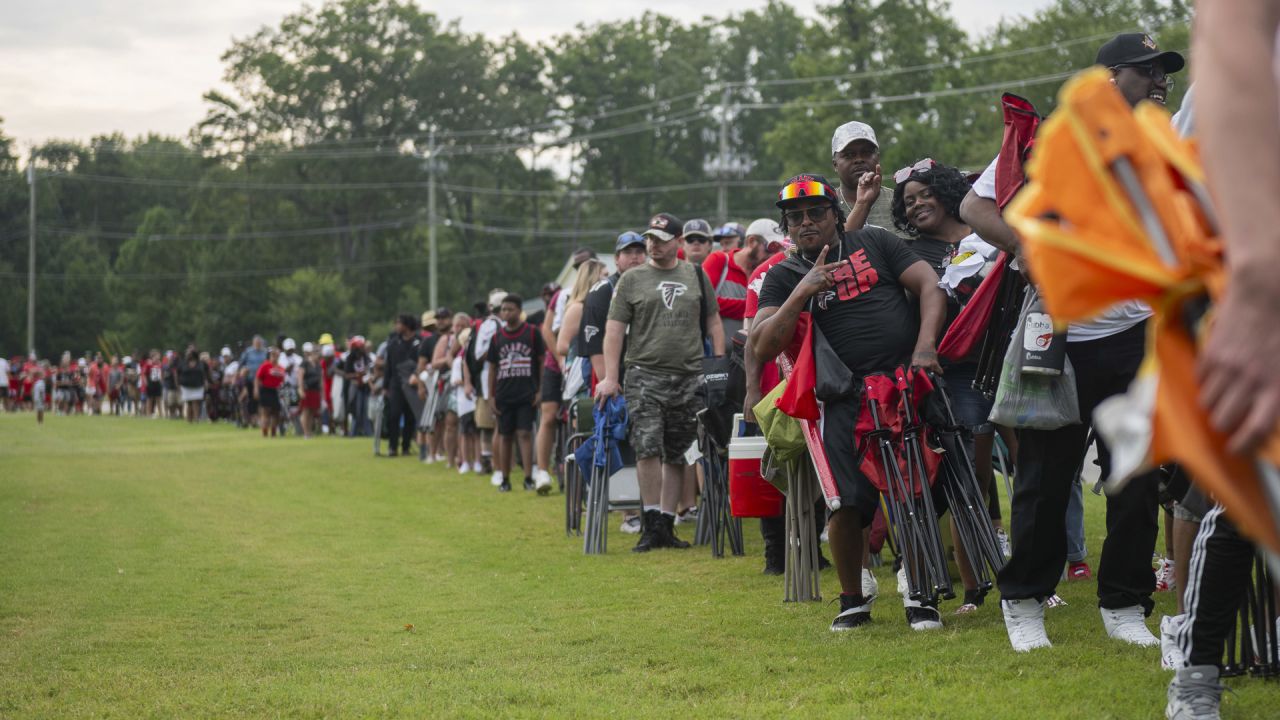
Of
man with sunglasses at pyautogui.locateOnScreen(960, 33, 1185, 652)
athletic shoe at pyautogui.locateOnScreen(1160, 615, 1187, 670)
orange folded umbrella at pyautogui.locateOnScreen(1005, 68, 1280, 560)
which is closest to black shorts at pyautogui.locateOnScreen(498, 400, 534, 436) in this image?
man with sunglasses at pyautogui.locateOnScreen(960, 33, 1185, 652)

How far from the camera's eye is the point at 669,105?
258 ft

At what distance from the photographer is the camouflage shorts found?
1085 cm

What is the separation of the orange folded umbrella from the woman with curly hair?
572cm

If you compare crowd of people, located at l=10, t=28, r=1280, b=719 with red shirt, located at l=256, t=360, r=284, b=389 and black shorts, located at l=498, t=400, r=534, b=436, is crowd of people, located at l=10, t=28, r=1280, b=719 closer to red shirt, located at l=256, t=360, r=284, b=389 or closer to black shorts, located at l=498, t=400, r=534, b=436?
black shorts, located at l=498, t=400, r=534, b=436

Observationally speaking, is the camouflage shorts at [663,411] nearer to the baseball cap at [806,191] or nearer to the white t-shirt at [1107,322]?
the baseball cap at [806,191]

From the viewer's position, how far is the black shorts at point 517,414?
16172 mm

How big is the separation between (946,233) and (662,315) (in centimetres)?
317

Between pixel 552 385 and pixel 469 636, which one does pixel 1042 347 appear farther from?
pixel 552 385

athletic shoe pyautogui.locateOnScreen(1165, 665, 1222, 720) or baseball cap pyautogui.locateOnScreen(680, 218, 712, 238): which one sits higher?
baseball cap pyautogui.locateOnScreen(680, 218, 712, 238)

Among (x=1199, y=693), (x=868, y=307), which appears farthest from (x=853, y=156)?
(x=1199, y=693)

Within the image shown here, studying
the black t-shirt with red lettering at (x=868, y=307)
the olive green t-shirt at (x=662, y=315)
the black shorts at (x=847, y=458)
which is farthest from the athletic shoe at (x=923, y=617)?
the olive green t-shirt at (x=662, y=315)

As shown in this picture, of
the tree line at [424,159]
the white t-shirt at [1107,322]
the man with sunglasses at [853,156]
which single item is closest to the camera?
the white t-shirt at [1107,322]

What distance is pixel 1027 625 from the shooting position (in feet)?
19.3

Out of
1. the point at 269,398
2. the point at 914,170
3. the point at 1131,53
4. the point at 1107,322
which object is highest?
the point at 1131,53
